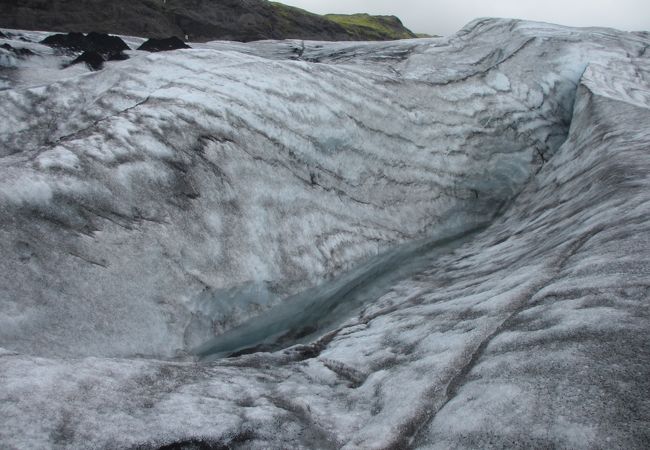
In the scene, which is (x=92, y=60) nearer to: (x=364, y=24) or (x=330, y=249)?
(x=330, y=249)

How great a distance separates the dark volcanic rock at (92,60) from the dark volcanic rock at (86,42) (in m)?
0.68

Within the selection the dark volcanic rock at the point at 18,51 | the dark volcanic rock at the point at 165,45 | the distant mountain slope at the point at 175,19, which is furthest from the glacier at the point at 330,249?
the distant mountain slope at the point at 175,19

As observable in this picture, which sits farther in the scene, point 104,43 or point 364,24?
point 364,24

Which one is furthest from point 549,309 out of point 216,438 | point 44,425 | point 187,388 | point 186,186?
point 186,186

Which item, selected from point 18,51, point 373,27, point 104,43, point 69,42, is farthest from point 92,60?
point 373,27

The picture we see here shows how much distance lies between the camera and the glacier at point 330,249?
2.00 meters

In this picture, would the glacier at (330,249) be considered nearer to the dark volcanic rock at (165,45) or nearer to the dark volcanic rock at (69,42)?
the dark volcanic rock at (69,42)

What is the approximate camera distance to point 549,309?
2270mm

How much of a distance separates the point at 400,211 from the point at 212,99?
1927 mm

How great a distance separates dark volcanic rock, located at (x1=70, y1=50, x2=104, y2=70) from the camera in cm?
598

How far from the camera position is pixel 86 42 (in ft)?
23.3

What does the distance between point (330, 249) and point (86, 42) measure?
509 centimetres

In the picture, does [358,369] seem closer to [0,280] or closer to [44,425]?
[44,425]

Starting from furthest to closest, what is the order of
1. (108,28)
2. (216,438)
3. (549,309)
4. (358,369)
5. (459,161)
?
(108,28) < (459,161) < (358,369) < (549,309) < (216,438)
